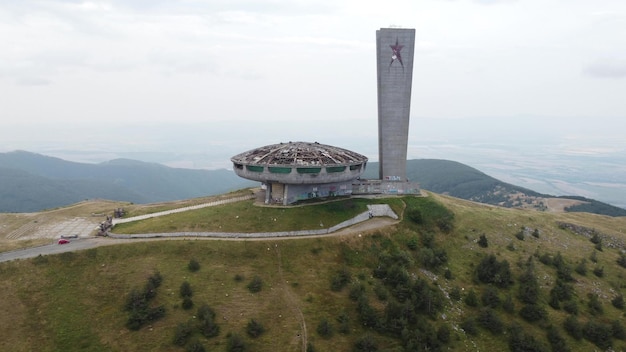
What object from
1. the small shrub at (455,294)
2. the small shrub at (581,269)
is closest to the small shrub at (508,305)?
the small shrub at (455,294)

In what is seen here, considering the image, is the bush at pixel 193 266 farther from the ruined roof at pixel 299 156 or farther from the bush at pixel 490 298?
the bush at pixel 490 298

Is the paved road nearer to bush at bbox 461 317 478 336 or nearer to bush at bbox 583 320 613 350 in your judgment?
bush at bbox 461 317 478 336

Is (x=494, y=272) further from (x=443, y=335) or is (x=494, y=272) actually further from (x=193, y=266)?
(x=193, y=266)

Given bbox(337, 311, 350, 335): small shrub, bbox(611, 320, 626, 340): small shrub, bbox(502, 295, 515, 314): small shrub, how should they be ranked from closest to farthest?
bbox(337, 311, 350, 335): small shrub
bbox(611, 320, 626, 340): small shrub
bbox(502, 295, 515, 314): small shrub

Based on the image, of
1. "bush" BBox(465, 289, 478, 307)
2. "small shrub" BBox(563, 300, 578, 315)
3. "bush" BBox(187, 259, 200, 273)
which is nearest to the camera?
"bush" BBox(187, 259, 200, 273)

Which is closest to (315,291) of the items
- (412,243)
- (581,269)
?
(412,243)

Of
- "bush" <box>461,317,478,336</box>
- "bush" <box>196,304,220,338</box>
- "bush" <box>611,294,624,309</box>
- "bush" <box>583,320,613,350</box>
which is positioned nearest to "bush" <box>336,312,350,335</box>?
"bush" <box>196,304,220,338</box>

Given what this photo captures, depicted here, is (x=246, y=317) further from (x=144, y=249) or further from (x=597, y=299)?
(x=597, y=299)
